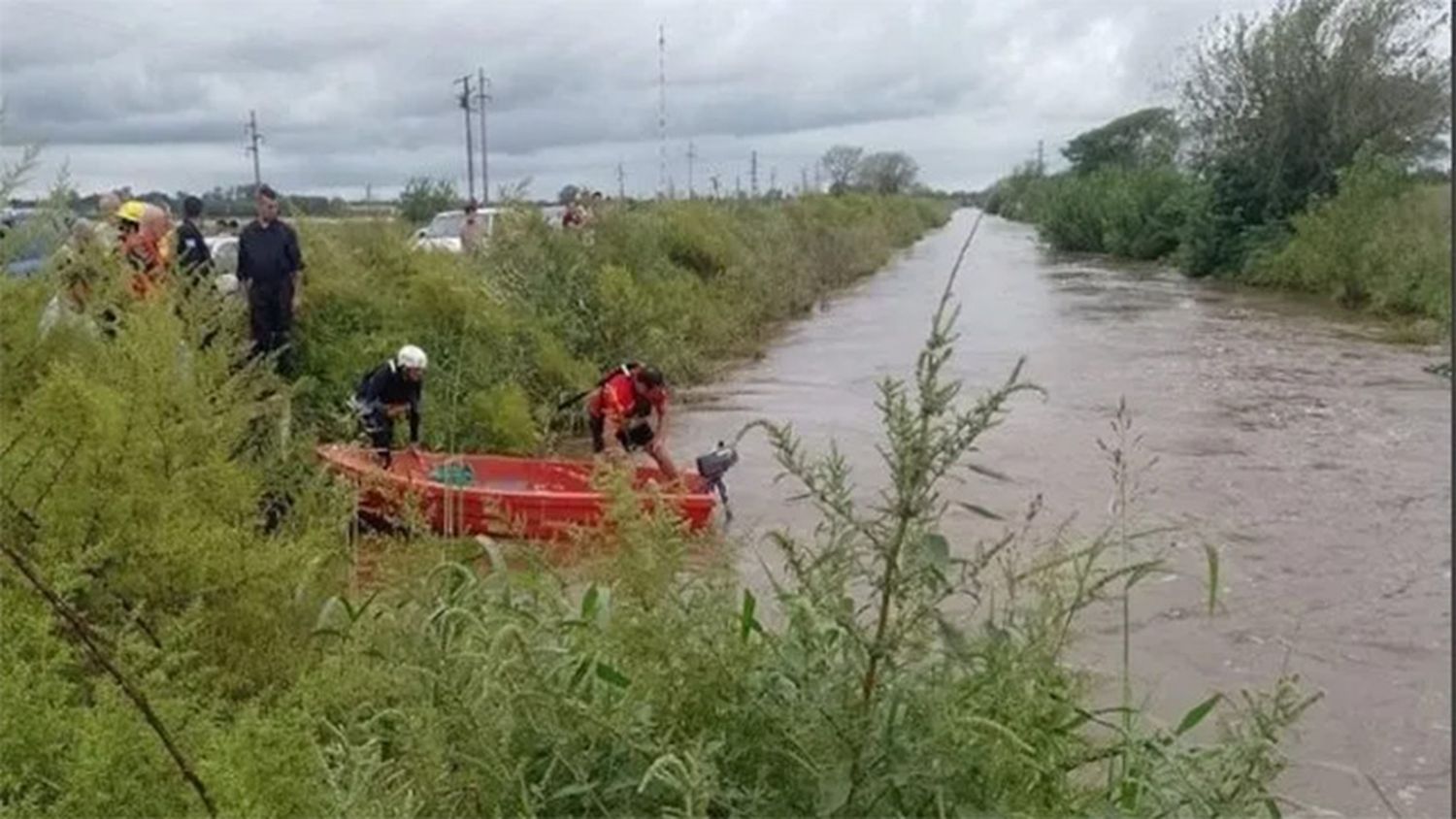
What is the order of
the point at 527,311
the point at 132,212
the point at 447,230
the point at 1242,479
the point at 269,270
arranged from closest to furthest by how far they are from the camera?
the point at 132,212, the point at 269,270, the point at 1242,479, the point at 527,311, the point at 447,230

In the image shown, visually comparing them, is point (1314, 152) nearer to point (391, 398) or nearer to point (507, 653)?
point (391, 398)

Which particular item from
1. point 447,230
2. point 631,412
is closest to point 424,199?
point 447,230

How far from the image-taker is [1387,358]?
739 inches

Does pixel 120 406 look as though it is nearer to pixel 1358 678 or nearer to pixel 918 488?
pixel 918 488

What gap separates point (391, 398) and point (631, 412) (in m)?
1.54

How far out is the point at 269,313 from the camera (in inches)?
384

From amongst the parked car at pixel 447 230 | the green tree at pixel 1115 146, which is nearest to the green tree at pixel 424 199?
the parked car at pixel 447 230

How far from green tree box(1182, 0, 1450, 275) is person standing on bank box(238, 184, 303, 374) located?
79.1 feet

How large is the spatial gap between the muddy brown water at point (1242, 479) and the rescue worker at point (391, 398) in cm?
218

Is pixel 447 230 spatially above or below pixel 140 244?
below

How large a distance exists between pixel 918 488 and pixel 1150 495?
923cm

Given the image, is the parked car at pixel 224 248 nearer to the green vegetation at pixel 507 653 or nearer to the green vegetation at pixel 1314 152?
the green vegetation at pixel 507 653

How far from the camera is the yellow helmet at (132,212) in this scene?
7.74 meters

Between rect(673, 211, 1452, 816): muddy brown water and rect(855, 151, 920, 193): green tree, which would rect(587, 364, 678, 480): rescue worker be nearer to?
rect(673, 211, 1452, 816): muddy brown water
